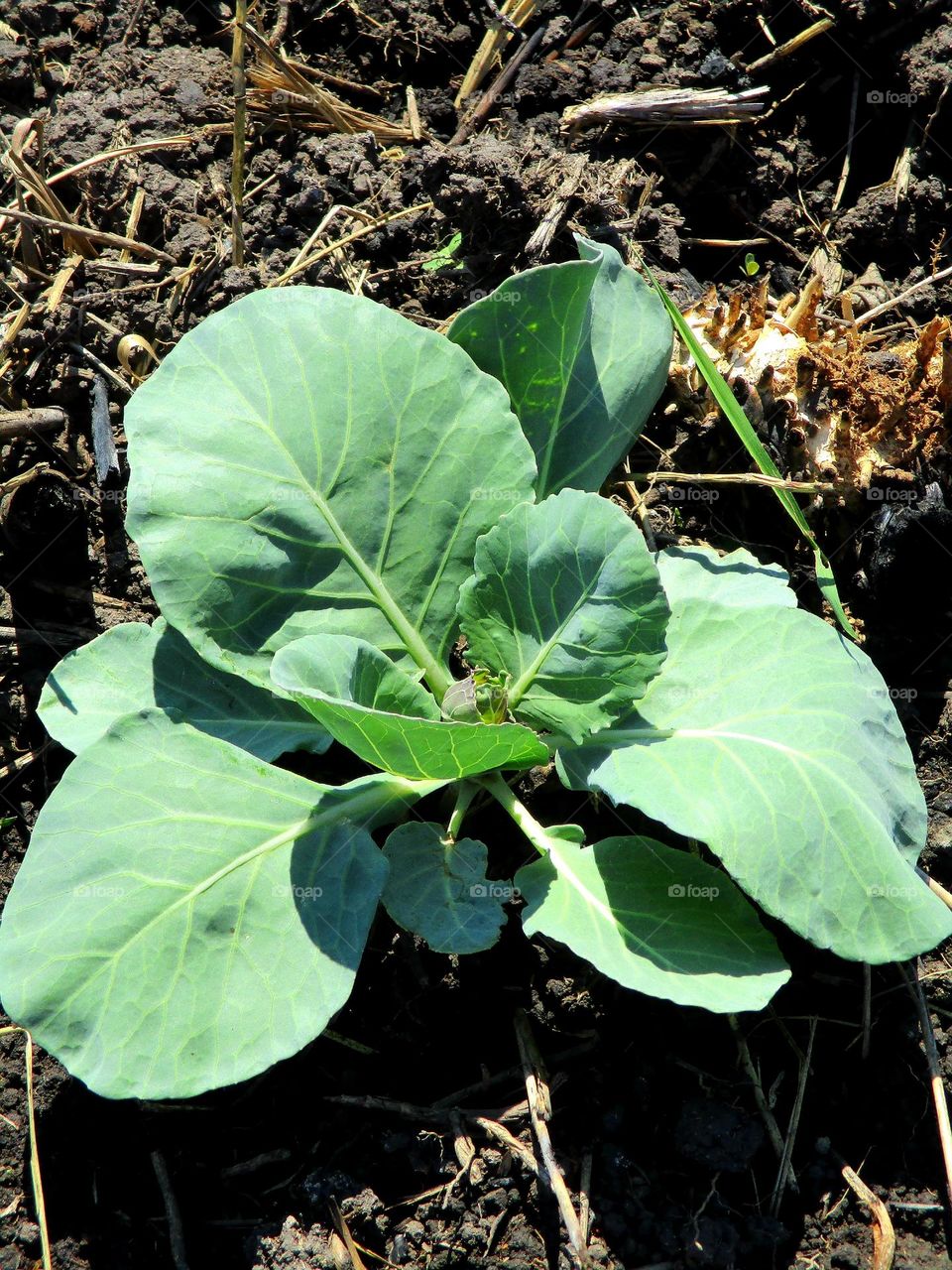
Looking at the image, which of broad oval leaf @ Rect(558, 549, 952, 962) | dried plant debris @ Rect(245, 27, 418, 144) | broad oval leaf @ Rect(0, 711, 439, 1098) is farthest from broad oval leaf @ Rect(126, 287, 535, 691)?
dried plant debris @ Rect(245, 27, 418, 144)

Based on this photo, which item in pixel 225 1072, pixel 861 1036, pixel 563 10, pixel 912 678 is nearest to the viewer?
pixel 225 1072

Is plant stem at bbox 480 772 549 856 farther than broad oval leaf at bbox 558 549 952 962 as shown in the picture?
Yes

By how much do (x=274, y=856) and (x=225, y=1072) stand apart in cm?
37

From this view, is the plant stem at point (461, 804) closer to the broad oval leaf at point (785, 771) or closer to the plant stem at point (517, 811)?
the plant stem at point (517, 811)

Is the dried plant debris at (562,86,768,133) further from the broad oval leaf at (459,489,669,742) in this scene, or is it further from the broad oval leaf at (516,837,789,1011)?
the broad oval leaf at (516,837,789,1011)

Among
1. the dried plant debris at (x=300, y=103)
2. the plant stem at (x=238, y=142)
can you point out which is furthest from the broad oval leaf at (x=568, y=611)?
the dried plant debris at (x=300, y=103)

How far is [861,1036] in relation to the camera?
2.07 m

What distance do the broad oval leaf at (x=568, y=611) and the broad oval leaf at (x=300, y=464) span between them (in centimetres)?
17

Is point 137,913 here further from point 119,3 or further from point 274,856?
point 119,3

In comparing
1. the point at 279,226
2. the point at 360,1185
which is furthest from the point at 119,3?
the point at 360,1185

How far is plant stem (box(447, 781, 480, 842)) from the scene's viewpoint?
6.49 ft

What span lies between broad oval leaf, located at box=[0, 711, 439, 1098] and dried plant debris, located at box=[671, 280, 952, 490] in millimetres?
1322

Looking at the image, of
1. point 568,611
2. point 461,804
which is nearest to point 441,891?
point 461,804

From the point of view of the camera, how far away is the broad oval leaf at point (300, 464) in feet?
6.24
